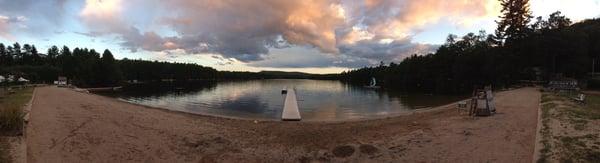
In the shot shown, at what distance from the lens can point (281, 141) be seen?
1958 centimetres

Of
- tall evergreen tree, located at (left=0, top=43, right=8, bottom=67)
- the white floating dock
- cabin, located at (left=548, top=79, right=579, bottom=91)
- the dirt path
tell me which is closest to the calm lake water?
the white floating dock

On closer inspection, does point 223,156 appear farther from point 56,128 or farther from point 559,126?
point 559,126

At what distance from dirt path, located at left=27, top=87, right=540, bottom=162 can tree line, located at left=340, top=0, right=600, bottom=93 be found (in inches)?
1274

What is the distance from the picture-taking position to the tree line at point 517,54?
51.5 m

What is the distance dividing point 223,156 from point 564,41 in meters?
51.5

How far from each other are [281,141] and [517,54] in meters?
55.3

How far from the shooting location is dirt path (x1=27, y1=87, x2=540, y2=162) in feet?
50.9

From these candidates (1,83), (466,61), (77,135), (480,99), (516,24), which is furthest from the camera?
(466,61)

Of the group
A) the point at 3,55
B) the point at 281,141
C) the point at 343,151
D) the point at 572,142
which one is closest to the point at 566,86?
the point at 572,142

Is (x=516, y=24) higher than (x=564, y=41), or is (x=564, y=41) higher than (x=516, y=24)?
(x=516, y=24)

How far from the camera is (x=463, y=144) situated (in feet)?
54.3

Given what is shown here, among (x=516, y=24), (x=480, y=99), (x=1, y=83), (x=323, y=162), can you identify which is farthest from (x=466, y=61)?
(x=1, y=83)

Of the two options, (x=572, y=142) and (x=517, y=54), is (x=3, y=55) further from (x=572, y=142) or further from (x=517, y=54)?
(x=572, y=142)

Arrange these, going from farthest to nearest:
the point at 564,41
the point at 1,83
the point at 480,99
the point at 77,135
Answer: the point at 1,83, the point at 564,41, the point at 480,99, the point at 77,135
